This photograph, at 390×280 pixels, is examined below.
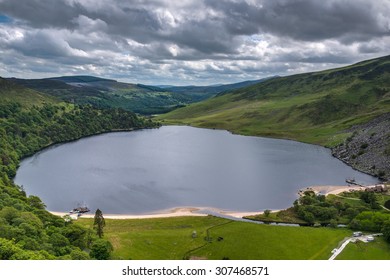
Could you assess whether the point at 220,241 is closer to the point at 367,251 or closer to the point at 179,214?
the point at 179,214

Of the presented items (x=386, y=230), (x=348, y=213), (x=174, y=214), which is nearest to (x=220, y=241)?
(x=174, y=214)

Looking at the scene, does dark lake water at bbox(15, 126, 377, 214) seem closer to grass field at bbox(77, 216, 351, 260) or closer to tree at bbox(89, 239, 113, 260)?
grass field at bbox(77, 216, 351, 260)

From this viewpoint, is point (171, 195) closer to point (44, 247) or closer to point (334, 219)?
point (334, 219)

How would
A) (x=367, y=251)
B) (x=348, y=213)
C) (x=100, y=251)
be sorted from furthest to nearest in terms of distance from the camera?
(x=348, y=213)
(x=367, y=251)
(x=100, y=251)

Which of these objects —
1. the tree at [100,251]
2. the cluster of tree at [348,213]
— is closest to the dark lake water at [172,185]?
the cluster of tree at [348,213]

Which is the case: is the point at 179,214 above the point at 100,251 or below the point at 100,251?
below

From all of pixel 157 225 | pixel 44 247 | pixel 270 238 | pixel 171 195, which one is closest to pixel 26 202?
pixel 157 225

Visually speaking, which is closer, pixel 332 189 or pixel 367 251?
pixel 367 251

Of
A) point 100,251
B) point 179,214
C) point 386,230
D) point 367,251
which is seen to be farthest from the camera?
point 179,214
